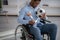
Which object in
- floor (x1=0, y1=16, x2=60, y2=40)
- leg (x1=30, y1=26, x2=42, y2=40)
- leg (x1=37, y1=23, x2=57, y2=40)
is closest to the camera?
leg (x1=30, y1=26, x2=42, y2=40)

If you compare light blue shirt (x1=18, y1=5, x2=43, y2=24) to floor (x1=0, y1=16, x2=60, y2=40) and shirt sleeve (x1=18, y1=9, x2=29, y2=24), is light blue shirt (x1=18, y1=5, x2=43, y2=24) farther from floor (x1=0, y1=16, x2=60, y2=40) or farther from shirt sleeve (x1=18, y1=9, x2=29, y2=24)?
floor (x1=0, y1=16, x2=60, y2=40)

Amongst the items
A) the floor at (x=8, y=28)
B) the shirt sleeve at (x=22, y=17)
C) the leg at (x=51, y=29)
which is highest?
the shirt sleeve at (x=22, y=17)

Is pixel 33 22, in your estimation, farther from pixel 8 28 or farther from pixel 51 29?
pixel 8 28

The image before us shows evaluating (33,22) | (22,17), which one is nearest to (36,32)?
(33,22)

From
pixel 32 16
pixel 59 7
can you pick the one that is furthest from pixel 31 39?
pixel 59 7

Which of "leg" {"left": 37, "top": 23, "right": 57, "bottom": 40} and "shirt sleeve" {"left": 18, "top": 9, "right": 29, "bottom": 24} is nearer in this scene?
"shirt sleeve" {"left": 18, "top": 9, "right": 29, "bottom": 24}

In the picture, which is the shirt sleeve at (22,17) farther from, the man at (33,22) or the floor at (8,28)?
the floor at (8,28)

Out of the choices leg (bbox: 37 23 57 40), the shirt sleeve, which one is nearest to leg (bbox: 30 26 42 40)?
the shirt sleeve

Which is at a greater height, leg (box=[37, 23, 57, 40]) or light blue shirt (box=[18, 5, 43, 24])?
light blue shirt (box=[18, 5, 43, 24])

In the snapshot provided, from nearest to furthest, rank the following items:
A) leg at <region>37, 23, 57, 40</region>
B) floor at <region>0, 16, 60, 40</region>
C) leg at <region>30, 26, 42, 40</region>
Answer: leg at <region>30, 26, 42, 40</region>
leg at <region>37, 23, 57, 40</region>
floor at <region>0, 16, 60, 40</region>

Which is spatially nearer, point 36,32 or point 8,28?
point 36,32

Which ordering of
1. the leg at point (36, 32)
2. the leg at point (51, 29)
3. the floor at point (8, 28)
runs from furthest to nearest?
Answer: the floor at point (8, 28), the leg at point (51, 29), the leg at point (36, 32)

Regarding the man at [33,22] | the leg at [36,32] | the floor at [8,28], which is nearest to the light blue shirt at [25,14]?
the man at [33,22]

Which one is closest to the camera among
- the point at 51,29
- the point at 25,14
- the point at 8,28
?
the point at 25,14
